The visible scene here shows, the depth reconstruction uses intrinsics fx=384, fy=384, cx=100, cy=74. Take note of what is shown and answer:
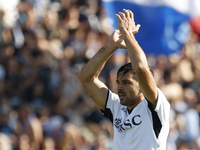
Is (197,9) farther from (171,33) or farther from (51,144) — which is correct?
(51,144)

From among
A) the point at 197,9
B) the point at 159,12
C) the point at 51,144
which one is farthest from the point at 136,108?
the point at 197,9

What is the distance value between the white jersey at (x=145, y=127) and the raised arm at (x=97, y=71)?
443mm

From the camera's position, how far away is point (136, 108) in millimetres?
3520

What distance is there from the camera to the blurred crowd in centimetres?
672

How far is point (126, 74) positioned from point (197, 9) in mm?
5444

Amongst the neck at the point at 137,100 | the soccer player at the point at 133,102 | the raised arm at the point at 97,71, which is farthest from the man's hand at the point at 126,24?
the neck at the point at 137,100

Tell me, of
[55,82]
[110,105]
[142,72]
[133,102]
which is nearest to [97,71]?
[110,105]

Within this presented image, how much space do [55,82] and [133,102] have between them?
4.02 m

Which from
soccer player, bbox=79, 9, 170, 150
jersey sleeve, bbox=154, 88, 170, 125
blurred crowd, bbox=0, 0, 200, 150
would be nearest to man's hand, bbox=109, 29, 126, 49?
soccer player, bbox=79, 9, 170, 150

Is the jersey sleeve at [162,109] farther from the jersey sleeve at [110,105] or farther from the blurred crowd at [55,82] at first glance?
the blurred crowd at [55,82]

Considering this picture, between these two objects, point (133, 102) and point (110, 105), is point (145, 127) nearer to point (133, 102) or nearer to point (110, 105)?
point (133, 102)

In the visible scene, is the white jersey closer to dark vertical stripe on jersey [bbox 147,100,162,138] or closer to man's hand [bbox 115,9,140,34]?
dark vertical stripe on jersey [bbox 147,100,162,138]

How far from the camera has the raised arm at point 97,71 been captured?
3.78m

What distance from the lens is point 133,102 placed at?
3.63 metres
